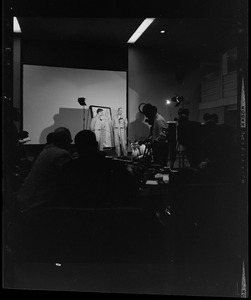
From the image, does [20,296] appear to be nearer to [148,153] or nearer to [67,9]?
[148,153]

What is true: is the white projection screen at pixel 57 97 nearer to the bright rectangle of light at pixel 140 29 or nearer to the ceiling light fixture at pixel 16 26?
the ceiling light fixture at pixel 16 26

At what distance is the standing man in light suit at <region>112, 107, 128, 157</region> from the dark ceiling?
456 millimetres

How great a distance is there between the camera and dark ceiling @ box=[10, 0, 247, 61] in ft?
6.91

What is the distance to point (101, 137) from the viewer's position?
7.05ft

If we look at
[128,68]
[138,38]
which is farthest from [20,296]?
[138,38]

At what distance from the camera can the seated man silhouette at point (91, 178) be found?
2.15 meters

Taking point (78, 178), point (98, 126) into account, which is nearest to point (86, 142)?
point (98, 126)

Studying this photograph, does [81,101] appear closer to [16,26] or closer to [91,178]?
[91,178]

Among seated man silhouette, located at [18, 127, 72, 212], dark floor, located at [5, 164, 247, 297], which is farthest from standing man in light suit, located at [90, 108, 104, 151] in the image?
dark floor, located at [5, 164, 247, 297]

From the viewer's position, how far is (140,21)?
2.15 meters

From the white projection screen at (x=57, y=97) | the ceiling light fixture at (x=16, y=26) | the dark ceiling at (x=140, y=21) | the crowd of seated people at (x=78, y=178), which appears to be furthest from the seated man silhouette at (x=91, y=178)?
the ceiling light fixture at (x=16, y=26)

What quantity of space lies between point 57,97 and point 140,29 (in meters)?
0.64

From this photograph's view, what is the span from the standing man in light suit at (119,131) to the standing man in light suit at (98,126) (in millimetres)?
78

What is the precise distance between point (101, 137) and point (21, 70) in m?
0.62
